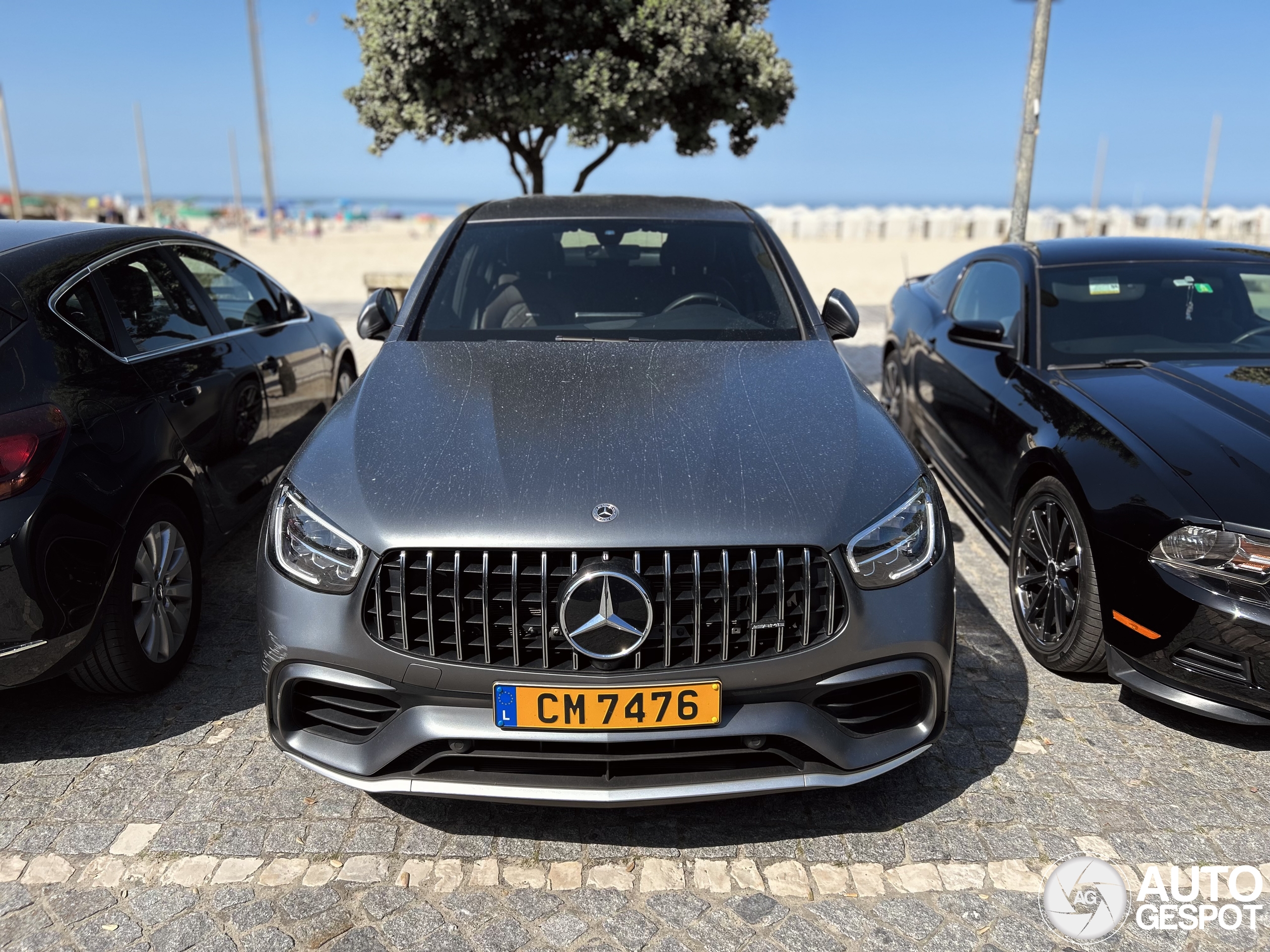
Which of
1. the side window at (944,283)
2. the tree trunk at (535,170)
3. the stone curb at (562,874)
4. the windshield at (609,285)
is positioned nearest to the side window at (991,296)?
the side window at (944,283)

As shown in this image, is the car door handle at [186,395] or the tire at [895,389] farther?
the tire at [895,389]

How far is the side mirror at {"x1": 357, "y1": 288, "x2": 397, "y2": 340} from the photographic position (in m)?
3.92

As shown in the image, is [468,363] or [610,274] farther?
[610,274]

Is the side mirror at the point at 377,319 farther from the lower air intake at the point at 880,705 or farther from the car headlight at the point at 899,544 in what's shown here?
the lower air intake at the point at 880,705

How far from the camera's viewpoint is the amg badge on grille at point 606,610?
91.7 inches

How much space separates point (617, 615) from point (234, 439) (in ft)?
8.93

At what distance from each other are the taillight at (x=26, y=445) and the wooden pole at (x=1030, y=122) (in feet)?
24.4

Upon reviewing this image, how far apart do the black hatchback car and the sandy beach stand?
6.38m

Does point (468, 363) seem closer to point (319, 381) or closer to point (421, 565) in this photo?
point (421, 565)

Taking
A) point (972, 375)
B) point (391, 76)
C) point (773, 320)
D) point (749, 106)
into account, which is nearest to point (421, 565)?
point (773, 320)

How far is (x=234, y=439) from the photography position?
4.28 meters

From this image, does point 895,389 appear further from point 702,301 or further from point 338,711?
point 338,711

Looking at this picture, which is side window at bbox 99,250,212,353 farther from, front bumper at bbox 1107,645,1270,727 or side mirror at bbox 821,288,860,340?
front bumper at bbox 1107,645,1270,727

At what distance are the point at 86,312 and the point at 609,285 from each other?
6.73 feet
